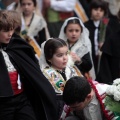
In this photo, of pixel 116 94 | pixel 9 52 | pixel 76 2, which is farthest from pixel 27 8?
pixel 116 94

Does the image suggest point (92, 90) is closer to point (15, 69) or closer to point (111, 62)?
point (15, 69)

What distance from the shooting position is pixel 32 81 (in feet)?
13.7

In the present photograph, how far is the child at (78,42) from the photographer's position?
5211mm

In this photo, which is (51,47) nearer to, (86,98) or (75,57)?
(75,57)

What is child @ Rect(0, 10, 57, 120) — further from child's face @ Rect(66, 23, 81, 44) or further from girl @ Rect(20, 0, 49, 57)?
girl @ Rect(20, 0, 49, 57)

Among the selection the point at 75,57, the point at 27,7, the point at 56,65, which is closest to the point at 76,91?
the point at 56,65

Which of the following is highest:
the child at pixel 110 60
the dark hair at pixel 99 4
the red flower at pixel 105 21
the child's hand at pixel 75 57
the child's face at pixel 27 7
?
the child's face at pixel 27 7

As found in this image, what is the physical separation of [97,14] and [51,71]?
2249 millimetres

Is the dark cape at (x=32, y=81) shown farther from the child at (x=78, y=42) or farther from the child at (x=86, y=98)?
the child at (x=78, y=42)

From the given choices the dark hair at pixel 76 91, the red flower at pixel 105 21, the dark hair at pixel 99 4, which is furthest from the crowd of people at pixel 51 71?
the dark hair at pixel 99 4

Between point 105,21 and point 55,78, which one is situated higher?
point 105,21

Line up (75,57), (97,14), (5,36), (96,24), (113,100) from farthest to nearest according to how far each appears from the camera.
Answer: (97,14)
(96,24)
(75,57)
(5,36)
(113,100)

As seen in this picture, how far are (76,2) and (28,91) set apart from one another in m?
3.25

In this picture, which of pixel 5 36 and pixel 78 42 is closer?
pixel 5 36
